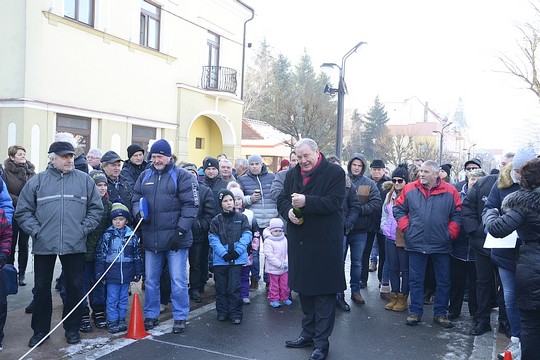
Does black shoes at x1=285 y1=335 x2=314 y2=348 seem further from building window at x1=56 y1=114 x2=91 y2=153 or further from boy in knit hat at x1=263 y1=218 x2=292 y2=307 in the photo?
building window at x1=56 y1=114 x2=91 y2=153

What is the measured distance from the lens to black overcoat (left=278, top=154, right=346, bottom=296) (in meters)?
5.03

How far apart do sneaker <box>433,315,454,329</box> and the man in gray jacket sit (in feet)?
14.1

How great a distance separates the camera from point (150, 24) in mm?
15984

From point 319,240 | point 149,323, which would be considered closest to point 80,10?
point 149,323

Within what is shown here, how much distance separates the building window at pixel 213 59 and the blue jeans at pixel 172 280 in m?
14.0

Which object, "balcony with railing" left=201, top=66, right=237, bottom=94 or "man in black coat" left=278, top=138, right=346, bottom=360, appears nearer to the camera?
"man in black coat" left=278, top=138, right=346, bottom=360

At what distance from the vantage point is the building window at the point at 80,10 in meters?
12.8

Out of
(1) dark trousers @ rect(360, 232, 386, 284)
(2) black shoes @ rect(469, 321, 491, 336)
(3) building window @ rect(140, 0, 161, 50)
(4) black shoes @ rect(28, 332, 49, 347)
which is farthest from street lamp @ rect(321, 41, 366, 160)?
(4) black shoes @ rect(28, 332, 49, 347)

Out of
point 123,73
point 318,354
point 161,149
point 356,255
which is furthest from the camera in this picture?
point 123,73

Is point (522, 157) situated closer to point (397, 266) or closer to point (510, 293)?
point (510, 293)

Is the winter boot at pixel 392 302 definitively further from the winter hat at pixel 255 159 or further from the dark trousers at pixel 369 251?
the winter hat at pixel 255 159

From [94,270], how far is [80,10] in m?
9.71

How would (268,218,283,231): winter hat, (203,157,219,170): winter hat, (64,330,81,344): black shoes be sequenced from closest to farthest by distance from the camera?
(64,330,81,344): black shoes → (268,218,283,231): winter hat → (203,157,219,170): winter hat

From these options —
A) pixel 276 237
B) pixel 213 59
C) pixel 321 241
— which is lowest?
pixel 276 237
